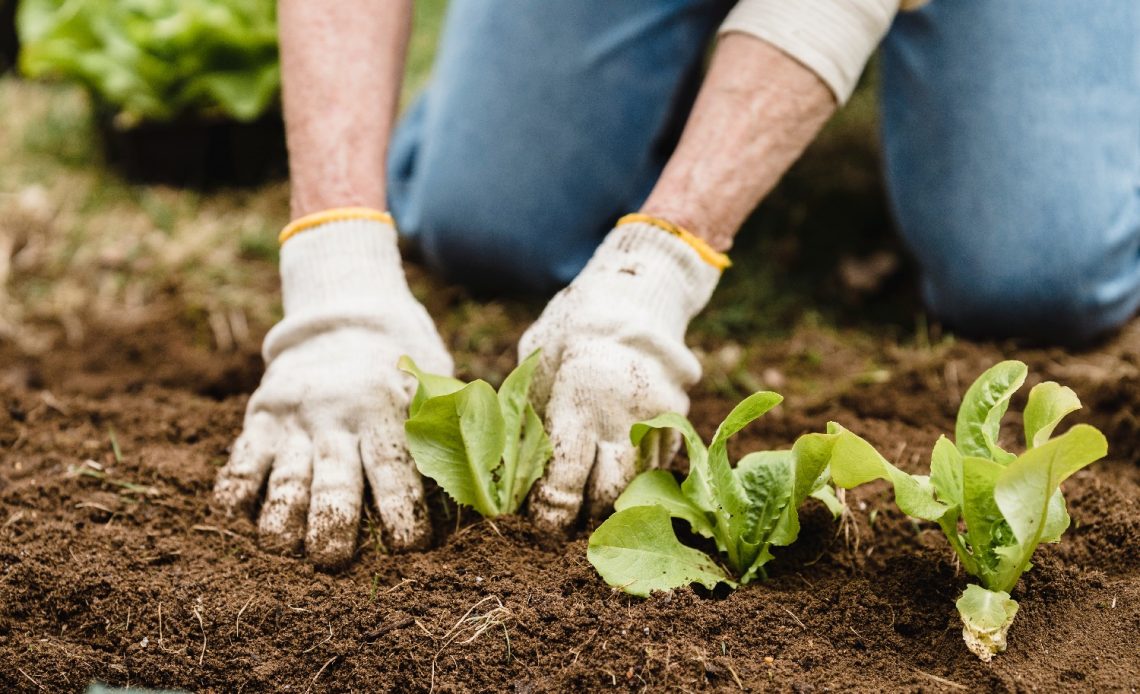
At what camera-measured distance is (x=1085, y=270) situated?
2.02m

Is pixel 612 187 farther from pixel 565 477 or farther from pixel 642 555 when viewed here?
pixel 642 555

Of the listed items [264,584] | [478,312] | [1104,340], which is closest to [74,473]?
[264,584]

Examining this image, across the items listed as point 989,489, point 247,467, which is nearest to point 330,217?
point 247,467

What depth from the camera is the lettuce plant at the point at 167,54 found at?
9.18 ft

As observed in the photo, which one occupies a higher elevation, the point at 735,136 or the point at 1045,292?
the point at 735,136

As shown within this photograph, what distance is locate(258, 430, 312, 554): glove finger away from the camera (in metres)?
1.40

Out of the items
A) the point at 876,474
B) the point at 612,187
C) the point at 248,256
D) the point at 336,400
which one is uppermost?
the point at 876,474

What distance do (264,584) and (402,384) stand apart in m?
0.37

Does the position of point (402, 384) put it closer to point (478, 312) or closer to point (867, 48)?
point (478, 312)

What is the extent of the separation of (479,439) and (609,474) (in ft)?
0.69

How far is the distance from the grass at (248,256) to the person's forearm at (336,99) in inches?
20.5

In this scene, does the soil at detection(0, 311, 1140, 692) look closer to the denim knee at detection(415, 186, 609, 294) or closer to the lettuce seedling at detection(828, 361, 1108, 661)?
the lettuce seedling at detection(828, 361, 1108, 661)

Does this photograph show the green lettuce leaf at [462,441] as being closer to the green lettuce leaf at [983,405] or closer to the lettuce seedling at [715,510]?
the lettuce seedling at [715,510]

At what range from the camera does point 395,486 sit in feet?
4.64
